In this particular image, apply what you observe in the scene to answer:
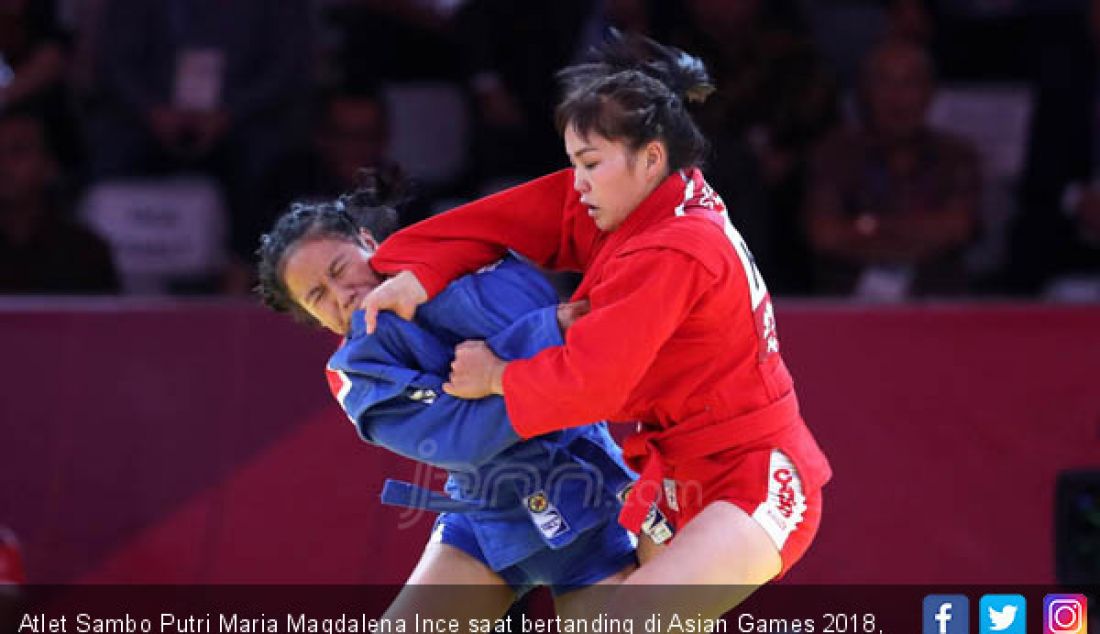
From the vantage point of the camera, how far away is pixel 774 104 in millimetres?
6559

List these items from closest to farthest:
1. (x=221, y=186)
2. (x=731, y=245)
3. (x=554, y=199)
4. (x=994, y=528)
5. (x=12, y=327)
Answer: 1. (x=731, y=245)
2. (x=554, y=199)
3. (x=994, y=528)
4. (x=12, y=327)
5. (x=221, y=186)

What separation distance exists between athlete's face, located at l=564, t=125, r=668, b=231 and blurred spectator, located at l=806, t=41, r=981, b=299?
9.28 feet

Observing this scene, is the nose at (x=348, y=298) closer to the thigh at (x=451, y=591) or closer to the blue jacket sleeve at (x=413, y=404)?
the blue jacket sleeve at (x=413, y=404)

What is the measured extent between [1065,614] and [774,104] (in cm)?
260

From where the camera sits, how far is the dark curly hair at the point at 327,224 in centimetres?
370

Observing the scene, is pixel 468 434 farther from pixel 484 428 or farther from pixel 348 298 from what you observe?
pixel 348 298

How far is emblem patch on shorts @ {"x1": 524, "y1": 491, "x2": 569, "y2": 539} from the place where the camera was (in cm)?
355

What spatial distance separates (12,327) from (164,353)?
21.1 inches

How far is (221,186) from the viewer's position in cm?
684

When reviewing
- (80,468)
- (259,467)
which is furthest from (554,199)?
(80,468)

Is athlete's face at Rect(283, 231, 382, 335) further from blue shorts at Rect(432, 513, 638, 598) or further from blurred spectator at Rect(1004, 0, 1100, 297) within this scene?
blurred spectator at Rect(1004, 0, 1100, 297)

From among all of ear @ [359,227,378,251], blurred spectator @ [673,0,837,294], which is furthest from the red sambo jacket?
blurred spectator @ [673,0,837,294]

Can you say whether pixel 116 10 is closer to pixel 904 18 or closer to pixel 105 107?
pixel 105 107

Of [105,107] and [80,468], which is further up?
[105,107]
